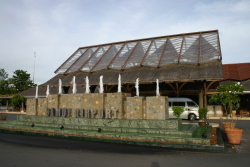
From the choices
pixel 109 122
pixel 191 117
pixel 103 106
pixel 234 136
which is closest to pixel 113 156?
pixel 109 122

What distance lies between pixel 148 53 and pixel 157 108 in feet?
39.2

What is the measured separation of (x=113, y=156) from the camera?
246 inches

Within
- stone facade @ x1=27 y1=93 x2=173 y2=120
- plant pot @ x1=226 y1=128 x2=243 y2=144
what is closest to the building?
stone facade @ x1=27 y1=93 x2=173 y2=120

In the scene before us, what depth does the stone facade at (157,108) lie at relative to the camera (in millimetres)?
9692

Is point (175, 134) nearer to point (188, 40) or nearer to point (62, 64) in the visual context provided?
point (188, 40)

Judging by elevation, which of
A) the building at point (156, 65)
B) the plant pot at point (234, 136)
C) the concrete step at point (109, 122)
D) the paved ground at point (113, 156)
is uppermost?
the building at point (156, 65)

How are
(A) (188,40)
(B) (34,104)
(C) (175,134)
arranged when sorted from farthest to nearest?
(A) (188,40) < (B) (34,104) < (C) (175,134)

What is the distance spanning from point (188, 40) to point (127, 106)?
13378 millimetres

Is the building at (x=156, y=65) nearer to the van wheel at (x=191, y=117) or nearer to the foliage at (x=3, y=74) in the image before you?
the van wheel at (x=191, y=117)

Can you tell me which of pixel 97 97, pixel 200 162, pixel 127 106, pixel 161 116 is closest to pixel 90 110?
pixel 97 97

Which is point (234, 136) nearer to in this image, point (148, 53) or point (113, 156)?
point (113, 156)

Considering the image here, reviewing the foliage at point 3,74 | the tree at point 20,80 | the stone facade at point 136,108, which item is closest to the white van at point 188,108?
the stone facade at point 136,108

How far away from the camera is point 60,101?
12766 millimetres

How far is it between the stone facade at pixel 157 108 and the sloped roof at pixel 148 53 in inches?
369
